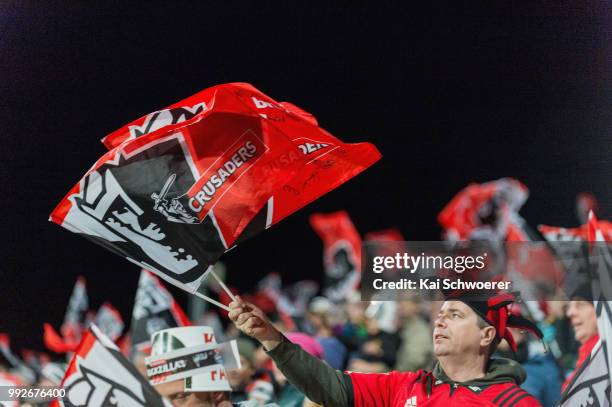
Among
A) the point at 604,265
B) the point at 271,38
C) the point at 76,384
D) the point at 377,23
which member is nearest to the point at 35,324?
the point at 76,384

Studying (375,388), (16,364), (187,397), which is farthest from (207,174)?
(16,364)

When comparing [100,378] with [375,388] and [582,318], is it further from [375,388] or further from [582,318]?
[582,318]

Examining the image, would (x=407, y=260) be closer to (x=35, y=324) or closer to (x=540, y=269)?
(x=540, y=269)

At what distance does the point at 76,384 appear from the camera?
361 cm

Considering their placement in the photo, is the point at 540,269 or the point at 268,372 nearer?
the point at 540,269

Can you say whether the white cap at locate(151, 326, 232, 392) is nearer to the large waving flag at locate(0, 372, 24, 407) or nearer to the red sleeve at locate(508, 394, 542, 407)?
the large waving flag at locate(0, 372, 24, 407)

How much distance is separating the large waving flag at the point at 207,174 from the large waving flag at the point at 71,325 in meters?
1.20

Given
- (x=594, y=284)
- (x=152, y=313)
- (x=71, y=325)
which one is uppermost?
(x=71, y=325)

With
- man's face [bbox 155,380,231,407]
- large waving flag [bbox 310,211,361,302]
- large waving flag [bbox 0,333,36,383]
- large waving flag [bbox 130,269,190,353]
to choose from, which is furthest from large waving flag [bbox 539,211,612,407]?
large waving flag [bbox 0,333,36,383]

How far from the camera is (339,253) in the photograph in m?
5.31

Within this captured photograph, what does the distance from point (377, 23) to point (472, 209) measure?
1.09 metres

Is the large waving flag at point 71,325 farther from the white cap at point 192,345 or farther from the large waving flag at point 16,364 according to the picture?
the white cap at point 192,345

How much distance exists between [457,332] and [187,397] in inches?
42.8

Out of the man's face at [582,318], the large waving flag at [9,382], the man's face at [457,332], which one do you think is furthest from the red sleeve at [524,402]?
the large waving flag at [9,382]
